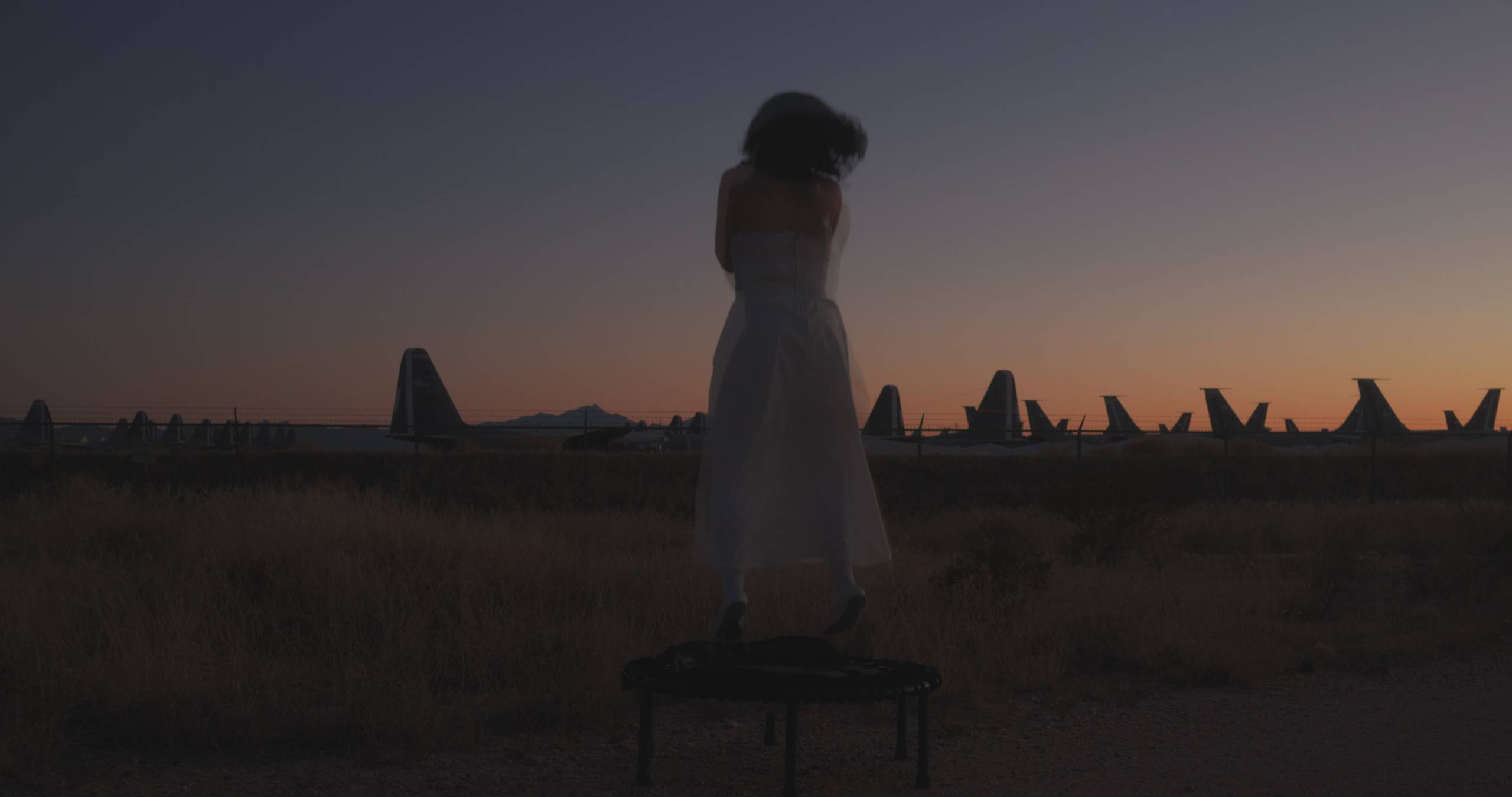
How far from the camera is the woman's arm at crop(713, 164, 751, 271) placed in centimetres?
369

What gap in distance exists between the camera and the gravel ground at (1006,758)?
3.64 m

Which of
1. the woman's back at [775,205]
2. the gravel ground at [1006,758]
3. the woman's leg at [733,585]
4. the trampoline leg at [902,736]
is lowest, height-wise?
the gravel ground at [1006,758]

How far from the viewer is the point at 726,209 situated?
3.71 meters

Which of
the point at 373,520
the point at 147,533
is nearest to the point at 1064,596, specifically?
the point at 373,520

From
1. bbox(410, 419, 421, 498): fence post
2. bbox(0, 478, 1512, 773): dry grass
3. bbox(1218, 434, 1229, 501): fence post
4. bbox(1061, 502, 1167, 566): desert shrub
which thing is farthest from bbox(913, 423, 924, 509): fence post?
bbox(410, 419, 421, 498): fence post

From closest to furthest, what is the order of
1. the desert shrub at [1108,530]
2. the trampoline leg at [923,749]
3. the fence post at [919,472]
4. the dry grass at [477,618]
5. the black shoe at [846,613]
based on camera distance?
the trampoline leg at [923,749] → the black shoe at [846,613] → the dry grass at [477,618] → the desert shrub at [1108,530] → the fence post at [919,472]

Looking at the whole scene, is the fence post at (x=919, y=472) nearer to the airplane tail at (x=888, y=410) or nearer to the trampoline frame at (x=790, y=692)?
the trampoline frame at (x=790, y=692)

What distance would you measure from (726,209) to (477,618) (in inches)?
143

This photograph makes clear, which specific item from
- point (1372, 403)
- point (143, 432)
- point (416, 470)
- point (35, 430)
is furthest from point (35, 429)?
point (1372, 403)

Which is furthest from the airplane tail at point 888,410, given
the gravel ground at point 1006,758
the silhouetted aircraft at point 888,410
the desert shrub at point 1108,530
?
the gravel ground at point 1006,758

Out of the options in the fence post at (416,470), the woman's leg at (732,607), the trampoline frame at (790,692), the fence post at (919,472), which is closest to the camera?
the trampoline frame at (790,692)

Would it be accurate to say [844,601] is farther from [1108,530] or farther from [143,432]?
[143,432]

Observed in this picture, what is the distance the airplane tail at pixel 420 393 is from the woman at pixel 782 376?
113 ft

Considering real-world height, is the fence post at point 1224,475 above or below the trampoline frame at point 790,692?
above
